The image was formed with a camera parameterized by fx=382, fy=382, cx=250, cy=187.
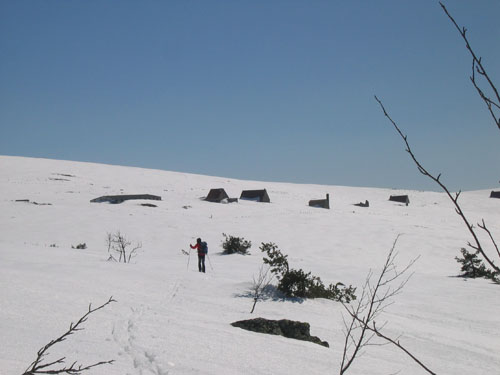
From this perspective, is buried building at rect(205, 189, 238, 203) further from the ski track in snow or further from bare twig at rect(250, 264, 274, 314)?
the ski track in snow

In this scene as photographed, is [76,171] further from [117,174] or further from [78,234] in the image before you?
[78,234]

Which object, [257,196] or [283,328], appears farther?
[257,196]

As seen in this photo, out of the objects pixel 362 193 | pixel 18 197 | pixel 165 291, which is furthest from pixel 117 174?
pixel 165 291

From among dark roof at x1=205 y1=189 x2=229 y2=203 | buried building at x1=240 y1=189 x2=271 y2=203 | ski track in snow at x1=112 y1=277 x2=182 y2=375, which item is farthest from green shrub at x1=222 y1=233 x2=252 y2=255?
buried building at x1=240 y1=189 x2=271 y2=203

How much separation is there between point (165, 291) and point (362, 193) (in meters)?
68.9

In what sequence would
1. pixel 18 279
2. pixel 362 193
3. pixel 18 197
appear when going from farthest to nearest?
pixel 362 193, pixel 18 197, pixel 18 279

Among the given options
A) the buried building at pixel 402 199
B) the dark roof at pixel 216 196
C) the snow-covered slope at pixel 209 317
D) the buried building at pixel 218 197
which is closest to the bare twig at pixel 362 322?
the snow-covered slope at pixel 209 317

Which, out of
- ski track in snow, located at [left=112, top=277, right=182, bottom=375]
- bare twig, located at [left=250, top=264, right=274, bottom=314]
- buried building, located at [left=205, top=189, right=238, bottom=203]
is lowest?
ski track in snow, located at [left=112, top=277, right=182, bottom=375]

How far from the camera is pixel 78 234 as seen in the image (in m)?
19.7

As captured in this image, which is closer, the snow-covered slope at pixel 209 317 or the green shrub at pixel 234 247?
the snow-covered slope at pixel 209 317

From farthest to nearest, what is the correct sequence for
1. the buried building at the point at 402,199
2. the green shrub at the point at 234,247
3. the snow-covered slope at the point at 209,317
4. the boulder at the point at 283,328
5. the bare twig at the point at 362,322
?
the buried building at the point at 402,199, the green shrub at the point at 234,247, the boulder at the point at 283,328, the snow-covered slope at the point at 209,317, the bare twig at the point at 362,322

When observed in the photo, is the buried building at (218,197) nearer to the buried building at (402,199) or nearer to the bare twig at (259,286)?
the buried building at (402,199)

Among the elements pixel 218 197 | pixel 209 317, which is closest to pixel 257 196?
pixel 218 197

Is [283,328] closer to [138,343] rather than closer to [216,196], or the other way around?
[138,343]
